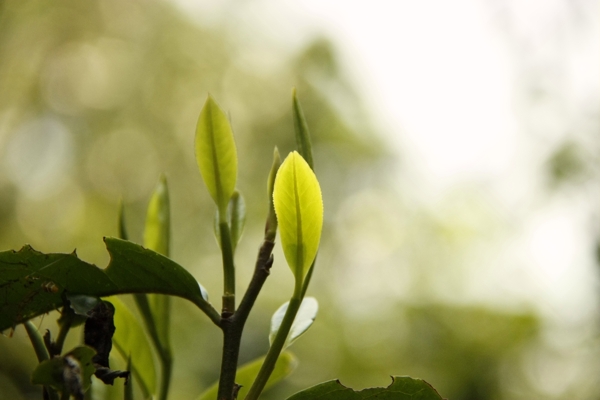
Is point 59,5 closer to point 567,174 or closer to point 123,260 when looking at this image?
point 567,174

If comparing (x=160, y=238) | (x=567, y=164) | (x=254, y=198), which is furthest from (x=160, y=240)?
(x=254, y=198)

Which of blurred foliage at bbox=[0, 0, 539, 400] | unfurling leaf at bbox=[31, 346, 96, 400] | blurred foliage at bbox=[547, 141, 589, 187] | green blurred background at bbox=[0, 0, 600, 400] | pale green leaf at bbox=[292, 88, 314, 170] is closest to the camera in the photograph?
unfurling leaf at bbox=[31, 346, 96, 400]

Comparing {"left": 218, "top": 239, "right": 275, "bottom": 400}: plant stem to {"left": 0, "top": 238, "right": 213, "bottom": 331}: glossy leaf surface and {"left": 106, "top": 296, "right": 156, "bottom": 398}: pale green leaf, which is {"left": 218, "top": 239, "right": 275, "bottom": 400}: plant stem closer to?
{"left": 0, "top": 238, "right": 213, "bottom": 331}: glossy leaf surface

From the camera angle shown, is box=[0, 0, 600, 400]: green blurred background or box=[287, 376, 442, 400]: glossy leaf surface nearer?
box=[287, 376, 442, 400]: glossy leaf surface

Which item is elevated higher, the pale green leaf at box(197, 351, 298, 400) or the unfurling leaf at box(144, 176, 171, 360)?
the unfurling leaf at box(144, 176, 171, 360)

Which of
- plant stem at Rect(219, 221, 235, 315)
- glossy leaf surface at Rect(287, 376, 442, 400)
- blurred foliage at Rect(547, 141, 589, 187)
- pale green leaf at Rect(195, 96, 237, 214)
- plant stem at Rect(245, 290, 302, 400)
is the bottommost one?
glossy leaf surface at Rect(287, 376, 442, 400)

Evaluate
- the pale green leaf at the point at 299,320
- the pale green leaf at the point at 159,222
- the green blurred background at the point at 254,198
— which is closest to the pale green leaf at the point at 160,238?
the pale green leaf at the point at 159,222

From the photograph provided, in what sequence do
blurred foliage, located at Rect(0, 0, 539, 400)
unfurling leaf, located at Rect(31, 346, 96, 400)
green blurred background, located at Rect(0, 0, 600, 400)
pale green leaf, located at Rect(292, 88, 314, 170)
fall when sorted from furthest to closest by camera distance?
blurred foliage, located at Rect(0, 0, 539, 400) < green blurred background, located at Rect(0, 0, 600, 400) < pale green leaf, located at Rect(292, 88, 314, 170) < unfurling leaf, located at Rect(31, 346, 96, 400)

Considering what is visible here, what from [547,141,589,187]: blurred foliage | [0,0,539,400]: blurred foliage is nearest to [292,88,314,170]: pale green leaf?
[547,141,589,187]: blurred foliage
